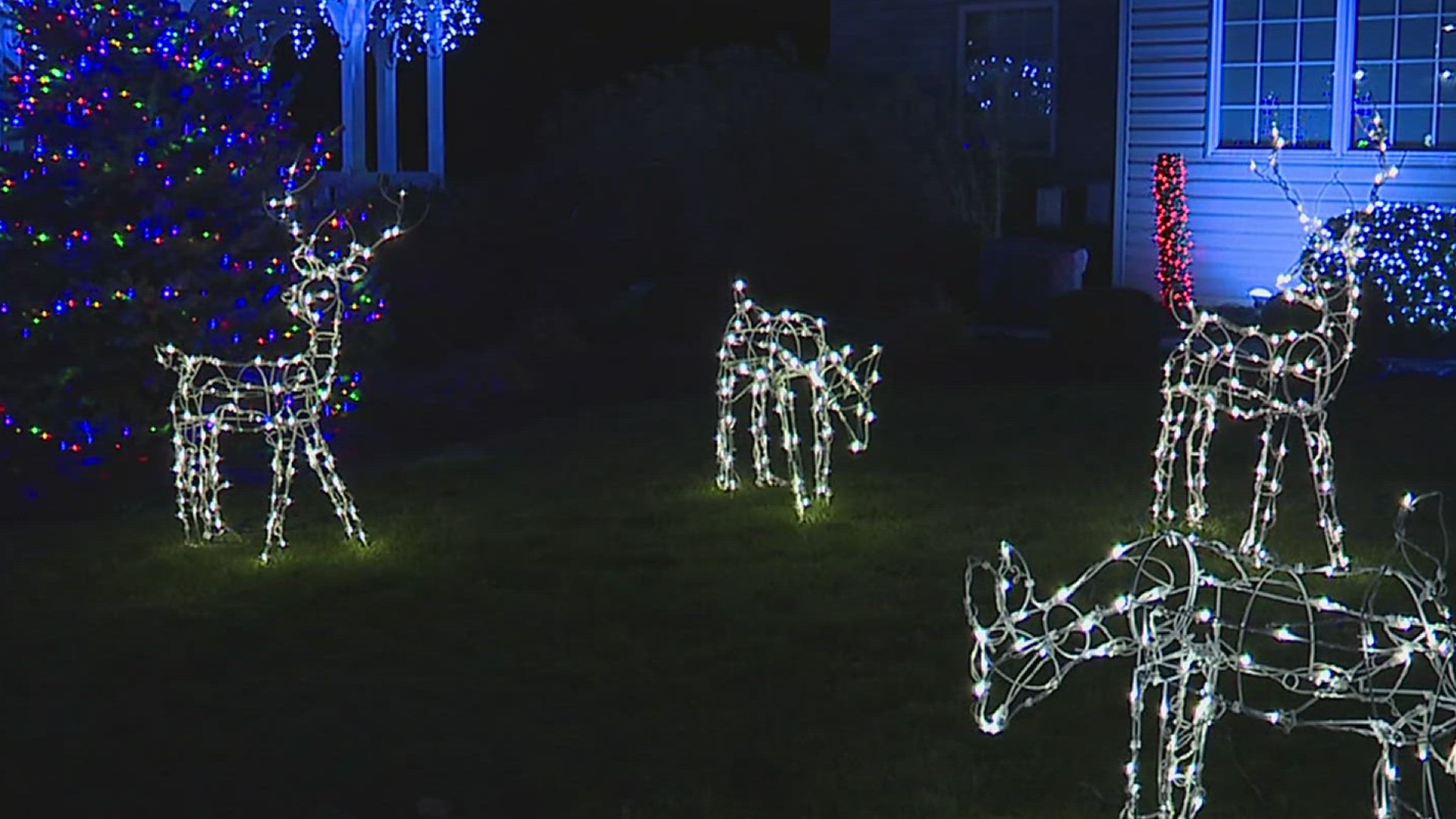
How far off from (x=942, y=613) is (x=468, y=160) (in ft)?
69.8

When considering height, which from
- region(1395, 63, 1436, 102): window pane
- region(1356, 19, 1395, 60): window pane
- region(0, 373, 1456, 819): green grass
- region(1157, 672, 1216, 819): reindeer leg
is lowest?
region(0, 373, 1456, 819): green grass

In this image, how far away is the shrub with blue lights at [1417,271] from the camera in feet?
41.6

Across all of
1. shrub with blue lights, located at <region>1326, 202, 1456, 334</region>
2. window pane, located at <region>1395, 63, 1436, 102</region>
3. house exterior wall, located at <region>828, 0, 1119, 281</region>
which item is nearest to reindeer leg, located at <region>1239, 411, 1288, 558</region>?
shrub with blue lights, located at <region>1326, 202, 1456, 334</region>

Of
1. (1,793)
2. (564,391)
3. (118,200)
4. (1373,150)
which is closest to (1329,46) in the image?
(1373,150)

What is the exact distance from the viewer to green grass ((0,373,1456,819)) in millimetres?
4676

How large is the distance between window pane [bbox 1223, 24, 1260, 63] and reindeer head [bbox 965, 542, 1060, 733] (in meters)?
9.03

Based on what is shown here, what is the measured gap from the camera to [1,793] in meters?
4.66

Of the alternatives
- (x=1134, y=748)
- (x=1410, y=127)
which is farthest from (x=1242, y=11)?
(x=1134, y=748)

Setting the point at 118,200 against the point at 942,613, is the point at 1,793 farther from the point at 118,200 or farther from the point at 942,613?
the point at 118,200

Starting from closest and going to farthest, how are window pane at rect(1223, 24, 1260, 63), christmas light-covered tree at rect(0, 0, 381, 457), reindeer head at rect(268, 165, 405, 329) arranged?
reindeer head at rect(268, 165, 405, 329) → christmas light-covered tree at rect(0, 0, 381, 457) → window pane at rect(1223, 24, 1260, 63)

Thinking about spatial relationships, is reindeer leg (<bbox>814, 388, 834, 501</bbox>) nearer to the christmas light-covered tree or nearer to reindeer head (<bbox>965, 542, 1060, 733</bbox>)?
reindeer head (<bbox>965, 542, 1060, 733</bbox>)

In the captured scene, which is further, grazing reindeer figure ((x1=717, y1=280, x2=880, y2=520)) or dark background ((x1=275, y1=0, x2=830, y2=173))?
dark background ((x1=275, y1=0, x2=830, y2=173))

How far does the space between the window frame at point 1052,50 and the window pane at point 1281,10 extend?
379 centimetres

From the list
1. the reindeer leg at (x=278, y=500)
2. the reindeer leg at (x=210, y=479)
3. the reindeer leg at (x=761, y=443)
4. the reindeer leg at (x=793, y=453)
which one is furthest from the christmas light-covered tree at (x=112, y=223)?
the reindeer leg at (x=793, y=453)
